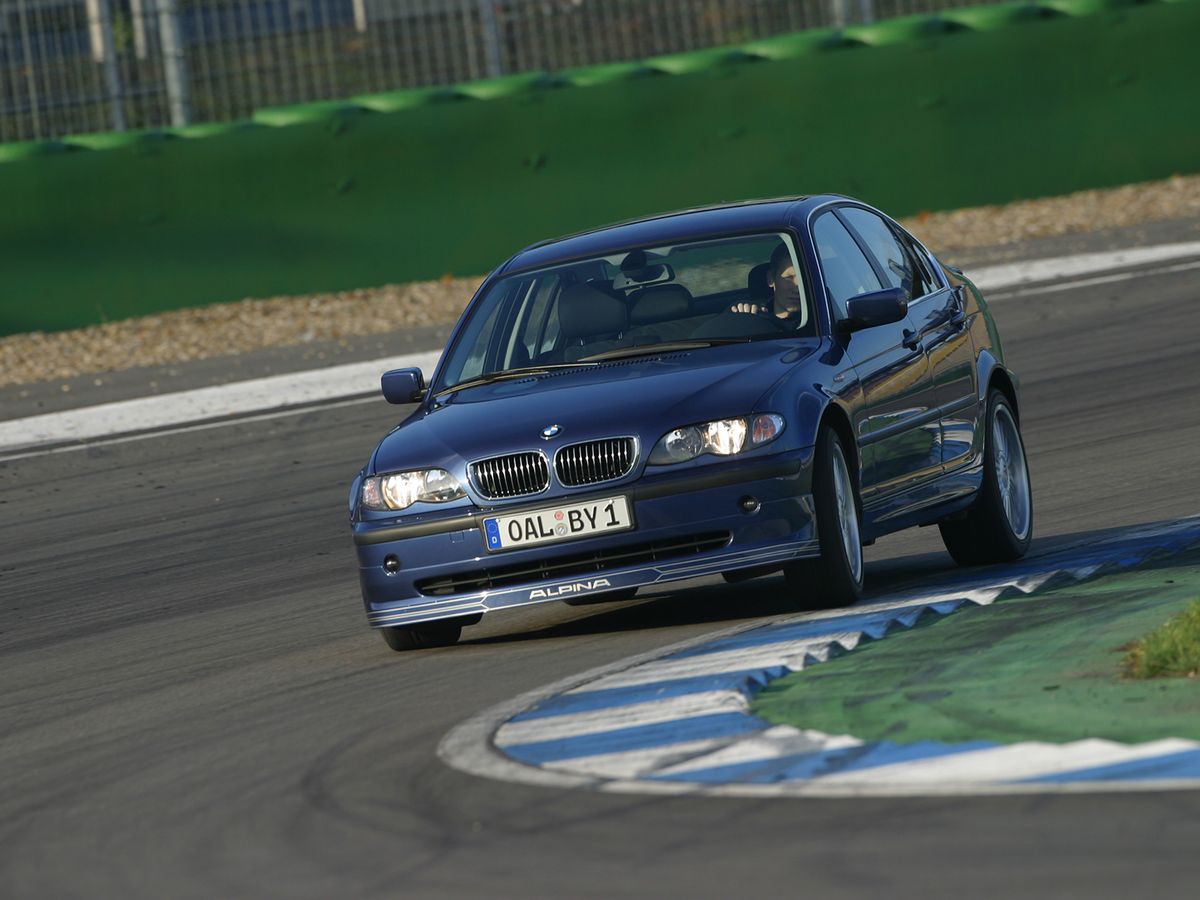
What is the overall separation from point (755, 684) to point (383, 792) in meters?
1.22

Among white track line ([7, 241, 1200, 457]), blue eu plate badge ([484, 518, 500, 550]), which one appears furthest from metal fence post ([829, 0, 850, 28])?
blue eu plate badge ([484, 518, 500, 550])

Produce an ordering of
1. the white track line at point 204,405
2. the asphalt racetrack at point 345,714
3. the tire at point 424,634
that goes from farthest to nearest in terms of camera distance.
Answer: the white track line at point 204,405
the tire at point 424,634
the asphalt racetrack at point 345,714

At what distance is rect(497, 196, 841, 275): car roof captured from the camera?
8.78 metres

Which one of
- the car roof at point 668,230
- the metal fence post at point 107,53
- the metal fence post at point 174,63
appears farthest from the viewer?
the metal fence post at point 174,63

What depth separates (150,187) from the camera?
19.6m

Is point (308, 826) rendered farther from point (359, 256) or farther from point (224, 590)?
point (359, 256)

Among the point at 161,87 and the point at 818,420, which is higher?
the point at 161,87

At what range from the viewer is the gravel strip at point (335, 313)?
1852 cm

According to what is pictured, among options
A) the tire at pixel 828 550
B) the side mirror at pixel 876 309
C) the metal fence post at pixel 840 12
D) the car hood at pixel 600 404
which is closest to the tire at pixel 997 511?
the side mirror at pixel 876 309

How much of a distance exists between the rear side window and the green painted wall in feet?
37.8

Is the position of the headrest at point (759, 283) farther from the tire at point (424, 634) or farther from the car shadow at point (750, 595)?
the tire at point (424, 634)

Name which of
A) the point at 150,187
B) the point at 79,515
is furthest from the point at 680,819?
the point at 150,187

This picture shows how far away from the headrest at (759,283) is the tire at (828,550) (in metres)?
0.83

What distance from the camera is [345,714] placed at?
6.80 meters
